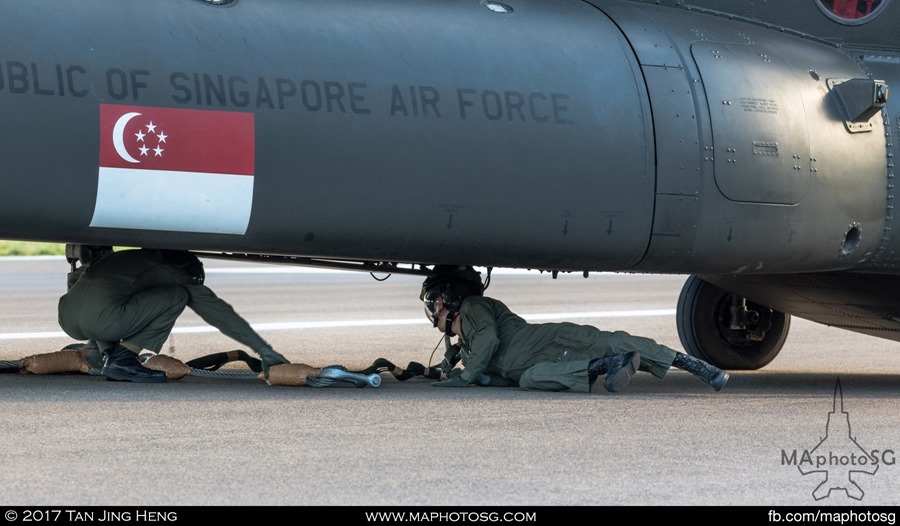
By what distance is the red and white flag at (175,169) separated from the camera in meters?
7.36

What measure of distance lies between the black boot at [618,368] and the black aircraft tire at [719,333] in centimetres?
291

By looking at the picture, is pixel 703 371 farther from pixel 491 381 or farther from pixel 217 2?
pixel 217 2

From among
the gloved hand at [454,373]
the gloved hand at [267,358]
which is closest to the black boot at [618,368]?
the gloved hand at [454,373]

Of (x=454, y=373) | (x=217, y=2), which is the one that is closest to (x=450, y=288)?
(x=454, y=373)

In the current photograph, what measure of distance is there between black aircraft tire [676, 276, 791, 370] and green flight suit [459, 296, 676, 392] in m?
2.56

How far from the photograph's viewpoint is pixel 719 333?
11.4 meters

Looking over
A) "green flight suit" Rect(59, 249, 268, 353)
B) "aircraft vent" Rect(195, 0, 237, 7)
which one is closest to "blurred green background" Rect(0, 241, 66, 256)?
"green flight suit" Rect(59, 249, 268, 353)

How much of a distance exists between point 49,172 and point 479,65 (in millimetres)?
2416

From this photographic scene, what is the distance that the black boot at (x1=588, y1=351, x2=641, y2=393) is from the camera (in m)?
8.45

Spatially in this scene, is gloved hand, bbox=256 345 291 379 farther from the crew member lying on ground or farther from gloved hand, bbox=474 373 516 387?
gloved hand, bbox=474 373 516 387

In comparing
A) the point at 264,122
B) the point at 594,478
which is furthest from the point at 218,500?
the point at 264,122

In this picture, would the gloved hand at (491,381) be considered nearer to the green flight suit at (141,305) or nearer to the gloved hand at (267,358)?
the gloved hand at (267,358)

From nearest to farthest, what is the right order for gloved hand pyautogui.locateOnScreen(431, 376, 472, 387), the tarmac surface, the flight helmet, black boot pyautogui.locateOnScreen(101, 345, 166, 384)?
1. the tarmac surface
2. black boot pyautogui.locateOnScreen(101, 345, 166, 384)
3. gloved hand pyautogui.locateOnScreen(431, 376, 472, 387)
4. the flight helmet

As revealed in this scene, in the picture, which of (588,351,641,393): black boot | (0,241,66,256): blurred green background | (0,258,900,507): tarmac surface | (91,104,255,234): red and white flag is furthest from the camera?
(0,241,66,256): blurred green background
